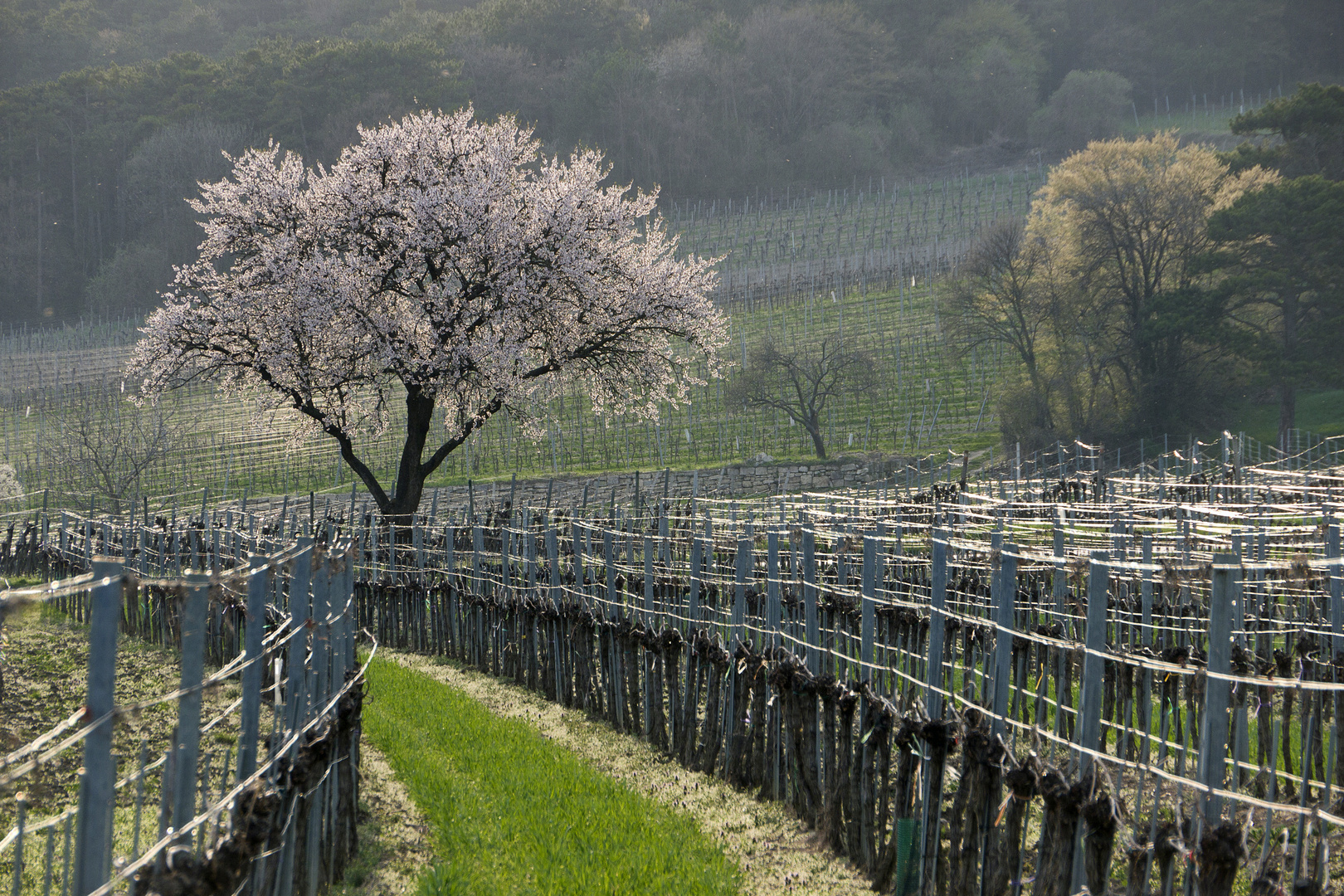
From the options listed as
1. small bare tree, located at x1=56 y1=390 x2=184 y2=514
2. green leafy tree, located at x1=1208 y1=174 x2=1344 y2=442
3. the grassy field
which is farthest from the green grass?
small bare tree, located at x1=56 y1=390 x2=184 y2=514

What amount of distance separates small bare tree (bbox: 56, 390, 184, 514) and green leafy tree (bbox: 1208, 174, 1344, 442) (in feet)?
98.0

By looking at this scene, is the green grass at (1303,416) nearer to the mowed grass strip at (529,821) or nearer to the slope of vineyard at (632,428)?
the slope of vineyard at (632,428)

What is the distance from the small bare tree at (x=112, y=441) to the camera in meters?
32.7

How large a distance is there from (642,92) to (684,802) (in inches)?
3048

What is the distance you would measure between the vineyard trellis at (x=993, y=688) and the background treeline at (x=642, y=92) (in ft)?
215

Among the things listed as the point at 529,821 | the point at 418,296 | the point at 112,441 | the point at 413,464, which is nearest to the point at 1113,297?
the point at 418,296

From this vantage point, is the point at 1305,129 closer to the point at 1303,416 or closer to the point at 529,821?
the point at 1303,416

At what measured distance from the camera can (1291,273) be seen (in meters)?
31.5

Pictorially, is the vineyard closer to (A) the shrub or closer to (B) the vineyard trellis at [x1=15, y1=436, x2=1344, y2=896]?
(B) the vineyard trellis at [x1=15, y1=436, x2=1344, y2=896]

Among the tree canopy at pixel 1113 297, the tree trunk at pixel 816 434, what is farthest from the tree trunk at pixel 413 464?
the tree canopy at pixel 1113 297

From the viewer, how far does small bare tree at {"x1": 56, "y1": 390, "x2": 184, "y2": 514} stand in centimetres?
3269

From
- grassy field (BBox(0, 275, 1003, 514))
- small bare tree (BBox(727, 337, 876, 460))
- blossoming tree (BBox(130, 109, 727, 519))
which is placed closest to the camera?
blossoming tree (BBox(130, 109, 727, 519))

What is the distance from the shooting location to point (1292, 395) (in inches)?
1256

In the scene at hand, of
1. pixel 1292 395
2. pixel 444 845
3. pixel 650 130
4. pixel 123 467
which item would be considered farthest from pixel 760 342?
pixel 650 130
